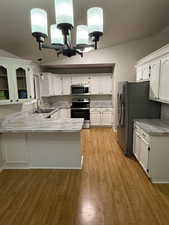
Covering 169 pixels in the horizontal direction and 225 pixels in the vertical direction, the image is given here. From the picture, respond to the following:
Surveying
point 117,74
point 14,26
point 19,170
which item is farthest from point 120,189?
point 117,74

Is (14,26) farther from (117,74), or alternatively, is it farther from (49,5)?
(117,74)

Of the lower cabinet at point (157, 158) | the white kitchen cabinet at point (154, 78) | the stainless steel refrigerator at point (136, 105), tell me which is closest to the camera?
the lower cabinet at point (157, 158)

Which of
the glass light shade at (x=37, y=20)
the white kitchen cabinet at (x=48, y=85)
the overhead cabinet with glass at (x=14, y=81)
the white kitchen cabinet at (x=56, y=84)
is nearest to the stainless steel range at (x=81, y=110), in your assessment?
the white kitchen cabinet at (x=56, y=84)

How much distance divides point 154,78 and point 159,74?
21 centimetres

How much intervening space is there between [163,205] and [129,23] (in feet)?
10.9

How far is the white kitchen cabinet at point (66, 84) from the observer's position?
575cm

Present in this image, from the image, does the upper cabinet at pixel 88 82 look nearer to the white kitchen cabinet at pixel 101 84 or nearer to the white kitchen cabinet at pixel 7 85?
the white kitchen cabinet at pixel 101 84

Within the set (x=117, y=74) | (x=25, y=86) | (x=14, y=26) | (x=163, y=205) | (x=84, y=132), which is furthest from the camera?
(x=84, y=132)

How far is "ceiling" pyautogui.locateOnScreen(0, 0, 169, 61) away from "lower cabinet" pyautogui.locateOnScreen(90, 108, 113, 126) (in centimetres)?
284

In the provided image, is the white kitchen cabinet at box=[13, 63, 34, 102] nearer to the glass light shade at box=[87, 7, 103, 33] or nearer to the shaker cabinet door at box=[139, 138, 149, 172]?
the glass light shade at box=[87, 7, 103, 33]

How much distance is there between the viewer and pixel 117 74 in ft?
16.3

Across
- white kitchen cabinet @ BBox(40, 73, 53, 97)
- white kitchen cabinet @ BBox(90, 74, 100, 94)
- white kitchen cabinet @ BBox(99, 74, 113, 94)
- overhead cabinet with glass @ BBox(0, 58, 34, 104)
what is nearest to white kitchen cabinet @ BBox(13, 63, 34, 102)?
overhead cabinet with glass @ BBox(0, 58, 34, 104)

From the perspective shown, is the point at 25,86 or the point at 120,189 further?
the point at 25,86

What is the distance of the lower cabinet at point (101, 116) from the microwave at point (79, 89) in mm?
738
